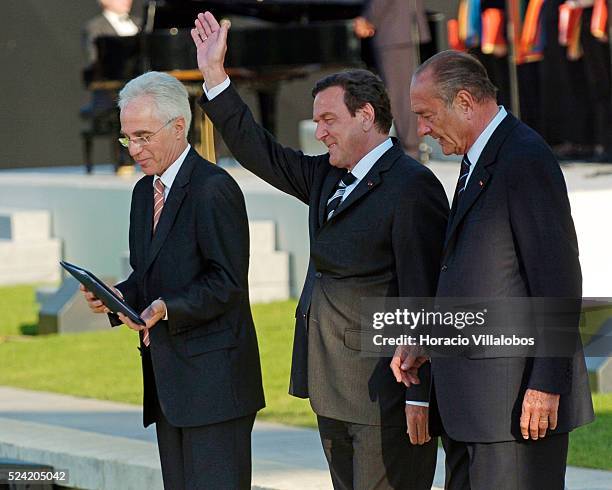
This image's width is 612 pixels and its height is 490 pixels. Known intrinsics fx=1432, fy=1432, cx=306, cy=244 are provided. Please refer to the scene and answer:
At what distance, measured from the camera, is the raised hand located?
13.3 ft

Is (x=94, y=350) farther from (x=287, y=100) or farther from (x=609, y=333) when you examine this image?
(x=287, y=100)

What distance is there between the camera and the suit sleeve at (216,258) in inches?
155

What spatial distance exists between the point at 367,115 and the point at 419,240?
0.37 metres

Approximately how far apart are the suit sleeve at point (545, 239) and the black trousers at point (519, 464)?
17 cm

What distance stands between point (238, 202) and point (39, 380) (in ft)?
15.7

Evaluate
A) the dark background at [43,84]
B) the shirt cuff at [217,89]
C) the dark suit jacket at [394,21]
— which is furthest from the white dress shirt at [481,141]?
the dark background at [43,84]

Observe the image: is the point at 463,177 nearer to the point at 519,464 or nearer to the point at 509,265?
the point at 509,265

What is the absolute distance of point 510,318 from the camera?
3.45m

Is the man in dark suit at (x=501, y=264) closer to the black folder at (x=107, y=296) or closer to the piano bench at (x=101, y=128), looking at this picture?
the black folder at (x=107, y=296)

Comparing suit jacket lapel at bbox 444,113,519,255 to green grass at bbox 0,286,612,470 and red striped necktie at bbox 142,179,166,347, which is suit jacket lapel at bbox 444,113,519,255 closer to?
red striped necktie at bbox 142,179,166,347

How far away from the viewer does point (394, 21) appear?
37.0ft

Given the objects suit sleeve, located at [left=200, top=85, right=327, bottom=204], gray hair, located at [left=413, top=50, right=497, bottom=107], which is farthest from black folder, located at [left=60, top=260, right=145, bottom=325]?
gray hair, located at [left=413, top=50, right=497, bottom=107]

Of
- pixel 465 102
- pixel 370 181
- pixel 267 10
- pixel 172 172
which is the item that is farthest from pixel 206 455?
pixel 267 10

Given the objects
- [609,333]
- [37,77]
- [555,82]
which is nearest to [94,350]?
[609,333]
